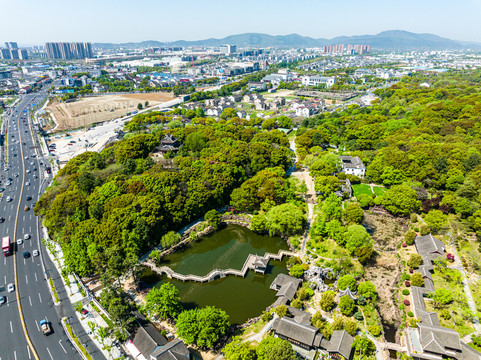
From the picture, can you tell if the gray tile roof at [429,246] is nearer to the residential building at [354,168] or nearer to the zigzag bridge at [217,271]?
the zigzag bridge at [217,271]

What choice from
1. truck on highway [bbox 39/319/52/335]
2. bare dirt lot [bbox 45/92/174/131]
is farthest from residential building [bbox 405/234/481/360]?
bare dirt lot [bbox 45/92/174/131]

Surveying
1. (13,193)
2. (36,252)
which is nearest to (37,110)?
(13,193)

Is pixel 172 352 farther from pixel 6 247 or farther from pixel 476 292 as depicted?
pixel 476 292

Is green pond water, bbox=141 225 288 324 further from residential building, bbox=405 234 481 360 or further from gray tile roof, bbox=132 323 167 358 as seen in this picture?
residential building, bbox=405 234 481 360

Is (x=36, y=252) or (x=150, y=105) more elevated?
(x=150, y=105)

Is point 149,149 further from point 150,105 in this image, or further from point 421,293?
point 150,105

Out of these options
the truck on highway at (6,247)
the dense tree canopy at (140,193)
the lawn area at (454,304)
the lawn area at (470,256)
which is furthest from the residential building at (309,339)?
the truck on highway at (6,247)

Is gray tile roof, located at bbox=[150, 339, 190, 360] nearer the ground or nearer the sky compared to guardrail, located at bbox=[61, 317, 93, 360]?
nearer the sky
